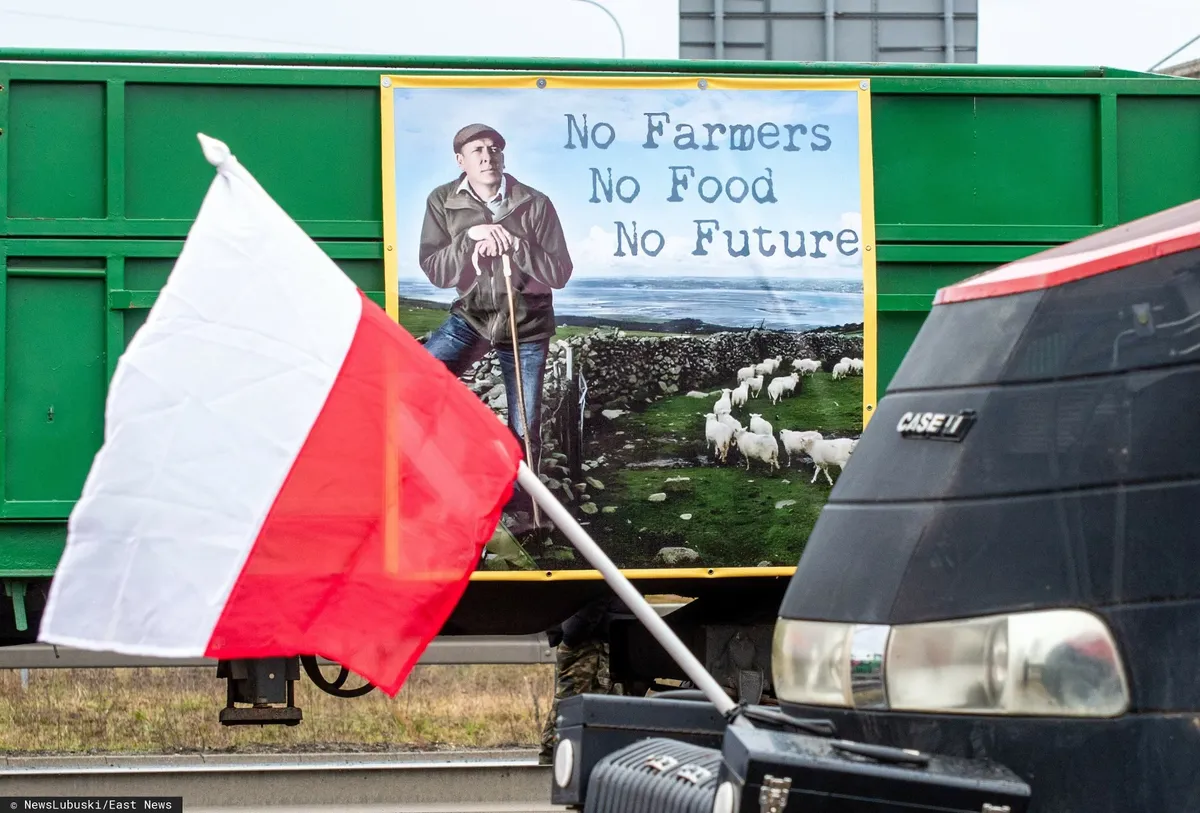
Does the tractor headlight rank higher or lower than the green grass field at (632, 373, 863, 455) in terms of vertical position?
lower

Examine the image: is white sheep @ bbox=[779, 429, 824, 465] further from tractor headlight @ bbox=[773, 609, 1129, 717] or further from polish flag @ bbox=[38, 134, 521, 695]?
tractor headlight @ bbox=[773, 609, 1129, 717]

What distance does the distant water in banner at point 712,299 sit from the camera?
5980mm

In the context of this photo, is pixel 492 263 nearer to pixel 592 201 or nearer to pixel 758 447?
pixel 592 201

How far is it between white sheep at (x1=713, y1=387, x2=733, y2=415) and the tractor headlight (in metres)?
3.36

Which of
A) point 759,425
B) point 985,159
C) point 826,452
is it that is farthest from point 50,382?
point 985,159

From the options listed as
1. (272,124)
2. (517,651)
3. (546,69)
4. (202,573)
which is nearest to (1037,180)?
(546,69)

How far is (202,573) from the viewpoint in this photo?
284cm

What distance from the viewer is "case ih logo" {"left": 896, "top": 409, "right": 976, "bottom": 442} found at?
2.67 metres

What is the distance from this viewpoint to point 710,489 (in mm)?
6035

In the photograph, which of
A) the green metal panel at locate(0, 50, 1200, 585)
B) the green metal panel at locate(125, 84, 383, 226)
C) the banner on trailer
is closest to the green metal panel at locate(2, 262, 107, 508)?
the green metal panel at locate(0, 50, 1200, 585)

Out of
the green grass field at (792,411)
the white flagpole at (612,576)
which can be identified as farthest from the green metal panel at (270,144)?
the white flagpole at (612,576)

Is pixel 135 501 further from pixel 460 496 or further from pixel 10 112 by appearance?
pixel 10 112

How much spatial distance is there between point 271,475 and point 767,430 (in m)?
3.39

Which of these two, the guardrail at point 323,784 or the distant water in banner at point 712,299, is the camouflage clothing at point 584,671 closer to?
the guardrail at point 323,784
